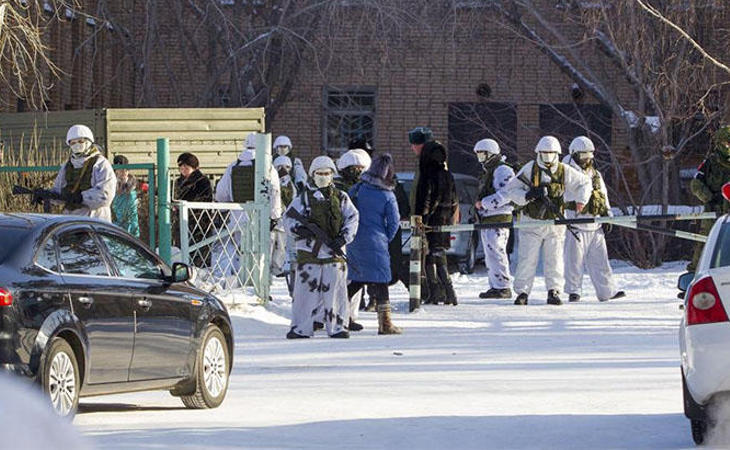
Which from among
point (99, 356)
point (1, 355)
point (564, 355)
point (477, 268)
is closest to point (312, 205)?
point (564, 355)

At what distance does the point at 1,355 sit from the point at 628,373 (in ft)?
19.2

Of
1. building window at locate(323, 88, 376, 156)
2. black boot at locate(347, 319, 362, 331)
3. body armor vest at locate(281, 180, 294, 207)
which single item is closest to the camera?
black boot at locate(347, 319, 362, 331)

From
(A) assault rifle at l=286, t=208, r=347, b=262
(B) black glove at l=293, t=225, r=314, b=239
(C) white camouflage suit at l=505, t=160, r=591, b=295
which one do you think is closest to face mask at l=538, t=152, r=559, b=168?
(C) white camouflage suit at l=505, t=160, r=591, b=295

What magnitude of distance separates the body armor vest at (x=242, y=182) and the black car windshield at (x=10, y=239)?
11.3 metres

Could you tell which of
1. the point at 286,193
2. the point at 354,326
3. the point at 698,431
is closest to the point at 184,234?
the point at 354,326

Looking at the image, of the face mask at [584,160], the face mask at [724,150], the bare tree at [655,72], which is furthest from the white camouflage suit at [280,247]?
the bare tree at [655,72]

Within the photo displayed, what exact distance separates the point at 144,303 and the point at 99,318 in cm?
64

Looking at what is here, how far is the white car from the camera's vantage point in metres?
9.11

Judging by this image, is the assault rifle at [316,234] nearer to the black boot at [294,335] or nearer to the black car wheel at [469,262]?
the black boot at [294,335]

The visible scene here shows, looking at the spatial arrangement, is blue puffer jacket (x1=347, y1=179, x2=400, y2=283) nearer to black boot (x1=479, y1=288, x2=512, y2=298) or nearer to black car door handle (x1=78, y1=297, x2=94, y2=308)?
black boot (x1=479, y1=288, x2=512, y2=298)

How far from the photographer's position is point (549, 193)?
2083cm

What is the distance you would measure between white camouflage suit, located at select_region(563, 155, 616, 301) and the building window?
617 inches

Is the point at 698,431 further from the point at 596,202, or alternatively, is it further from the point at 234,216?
the point at 596,202

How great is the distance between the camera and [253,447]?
9.46 metres
